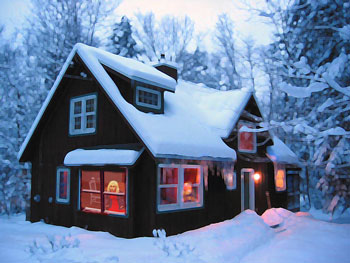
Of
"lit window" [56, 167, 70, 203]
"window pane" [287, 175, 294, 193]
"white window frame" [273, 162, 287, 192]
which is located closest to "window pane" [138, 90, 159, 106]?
"lit window" [56, 167, 70, 203]

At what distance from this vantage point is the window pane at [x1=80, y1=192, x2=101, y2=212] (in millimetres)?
11641

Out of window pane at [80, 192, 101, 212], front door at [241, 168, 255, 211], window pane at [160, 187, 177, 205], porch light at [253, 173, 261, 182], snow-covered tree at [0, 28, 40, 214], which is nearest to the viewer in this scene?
window pane at [160, 187, 177, 205]

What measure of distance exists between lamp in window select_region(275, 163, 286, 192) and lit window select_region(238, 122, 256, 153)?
82.3 inches

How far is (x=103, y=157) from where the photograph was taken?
35.2 ft

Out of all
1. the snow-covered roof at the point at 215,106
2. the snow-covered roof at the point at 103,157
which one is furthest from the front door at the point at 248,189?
the snow-covered roof at the point at 103,157

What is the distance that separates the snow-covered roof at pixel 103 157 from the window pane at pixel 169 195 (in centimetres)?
203

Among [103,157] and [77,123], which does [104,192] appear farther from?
[77,123]

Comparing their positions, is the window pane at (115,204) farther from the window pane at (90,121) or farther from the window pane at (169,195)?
the window pane at (90,121)

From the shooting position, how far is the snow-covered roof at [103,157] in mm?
10002

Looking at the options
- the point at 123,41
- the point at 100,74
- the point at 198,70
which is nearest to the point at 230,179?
the point at 100,74

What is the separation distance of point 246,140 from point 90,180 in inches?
294

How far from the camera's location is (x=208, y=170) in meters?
12.8

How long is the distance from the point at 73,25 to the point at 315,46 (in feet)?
55.2

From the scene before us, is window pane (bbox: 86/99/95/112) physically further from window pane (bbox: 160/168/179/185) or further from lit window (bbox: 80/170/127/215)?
window pane (bbox: 160/168/179/185)
